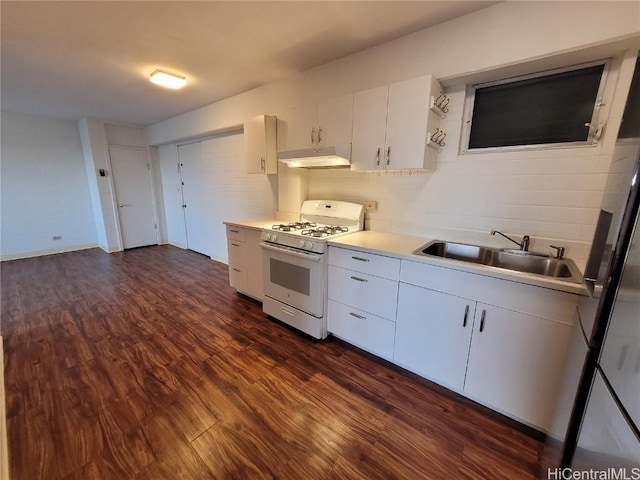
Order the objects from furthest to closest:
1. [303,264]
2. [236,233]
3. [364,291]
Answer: [236,233], [303,264], [364,291]

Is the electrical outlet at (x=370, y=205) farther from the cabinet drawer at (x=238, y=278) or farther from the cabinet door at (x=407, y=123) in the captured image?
the cabinet drawer at (x=238, y=278)

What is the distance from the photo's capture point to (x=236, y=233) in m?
3.04

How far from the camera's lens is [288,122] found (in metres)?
2.66

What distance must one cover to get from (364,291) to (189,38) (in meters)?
2.51

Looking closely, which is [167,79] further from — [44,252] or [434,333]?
[44,252]

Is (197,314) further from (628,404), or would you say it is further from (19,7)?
(628,404)

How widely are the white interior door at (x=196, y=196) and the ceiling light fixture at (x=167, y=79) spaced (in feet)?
5.60

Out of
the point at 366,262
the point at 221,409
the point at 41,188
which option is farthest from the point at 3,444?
the point at 41,188

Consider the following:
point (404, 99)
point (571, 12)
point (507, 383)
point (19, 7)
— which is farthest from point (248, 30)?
point (507, 383)

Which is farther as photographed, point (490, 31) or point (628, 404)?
point (490, 31)

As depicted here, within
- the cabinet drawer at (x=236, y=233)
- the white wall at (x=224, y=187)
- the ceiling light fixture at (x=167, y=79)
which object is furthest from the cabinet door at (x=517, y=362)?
A: the ceiling light fixture at (x=167, y=79)

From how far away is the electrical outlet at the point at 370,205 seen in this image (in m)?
2.53

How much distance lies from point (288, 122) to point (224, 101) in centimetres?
153

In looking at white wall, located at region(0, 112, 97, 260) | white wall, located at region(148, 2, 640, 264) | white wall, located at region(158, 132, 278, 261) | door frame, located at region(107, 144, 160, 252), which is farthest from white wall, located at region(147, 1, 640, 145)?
white wall, located at region(0, 112, 97, 260)
